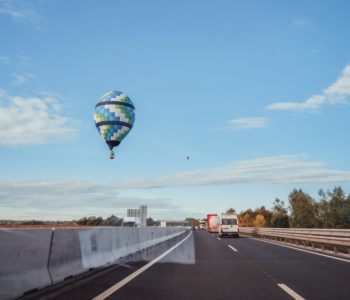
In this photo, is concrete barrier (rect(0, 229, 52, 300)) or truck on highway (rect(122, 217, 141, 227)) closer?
concrete barrier (rect(0, 229, 52, 300))

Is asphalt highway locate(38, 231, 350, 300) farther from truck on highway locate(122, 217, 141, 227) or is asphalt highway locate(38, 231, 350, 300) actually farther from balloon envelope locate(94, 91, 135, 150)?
truck on highway locate(122, 217, 141, 227)

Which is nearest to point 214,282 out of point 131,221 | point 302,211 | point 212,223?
point 131,221

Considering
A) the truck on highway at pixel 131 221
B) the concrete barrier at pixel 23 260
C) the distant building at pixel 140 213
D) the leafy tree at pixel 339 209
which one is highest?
the leafy tree at pixel 339 209

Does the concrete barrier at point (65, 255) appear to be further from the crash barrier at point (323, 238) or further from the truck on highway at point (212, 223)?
the truck on highway at point (212, 223)

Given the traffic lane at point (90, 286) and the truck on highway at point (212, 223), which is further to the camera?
the truck on highway at point (212, 223)

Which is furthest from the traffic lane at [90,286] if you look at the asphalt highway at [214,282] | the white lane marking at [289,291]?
the white lane marking at [289,291]

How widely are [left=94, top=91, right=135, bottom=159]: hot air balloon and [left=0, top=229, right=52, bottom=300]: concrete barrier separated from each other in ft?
59.9

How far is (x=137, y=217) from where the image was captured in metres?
54.9

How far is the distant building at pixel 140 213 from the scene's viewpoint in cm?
5277

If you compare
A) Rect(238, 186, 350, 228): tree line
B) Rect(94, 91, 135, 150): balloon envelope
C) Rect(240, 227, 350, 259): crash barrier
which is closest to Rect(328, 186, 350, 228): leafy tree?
Rect(238, 186, 350, 228): tree line

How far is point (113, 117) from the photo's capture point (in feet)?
86.5

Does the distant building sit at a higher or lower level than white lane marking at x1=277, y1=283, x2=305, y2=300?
higher

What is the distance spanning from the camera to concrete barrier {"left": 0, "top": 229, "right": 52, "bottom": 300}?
6359 mm

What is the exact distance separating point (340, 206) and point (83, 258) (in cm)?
12921
